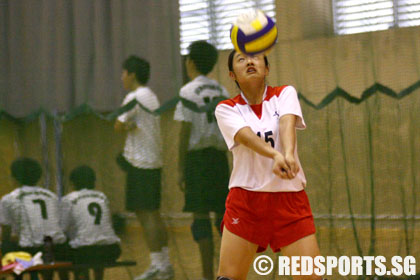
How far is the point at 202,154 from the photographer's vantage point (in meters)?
4.80

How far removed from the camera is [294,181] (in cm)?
271

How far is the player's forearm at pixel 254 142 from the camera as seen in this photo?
2.52 meters

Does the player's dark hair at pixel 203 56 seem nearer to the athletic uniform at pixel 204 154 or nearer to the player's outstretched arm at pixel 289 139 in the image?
the athletic uniform at pixel 204 154

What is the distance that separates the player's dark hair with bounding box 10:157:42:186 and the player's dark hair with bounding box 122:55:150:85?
1.30 metres

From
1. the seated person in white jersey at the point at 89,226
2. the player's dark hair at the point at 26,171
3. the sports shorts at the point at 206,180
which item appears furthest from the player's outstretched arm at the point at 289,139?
the player's dark hair at the point at 26,171

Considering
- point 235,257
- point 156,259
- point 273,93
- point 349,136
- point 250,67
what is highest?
point 250,67

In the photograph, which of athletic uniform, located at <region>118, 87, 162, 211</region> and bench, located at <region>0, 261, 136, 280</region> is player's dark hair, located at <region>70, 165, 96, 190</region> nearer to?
athletic uniform, located at <region>118, 87, 162, 211</region>

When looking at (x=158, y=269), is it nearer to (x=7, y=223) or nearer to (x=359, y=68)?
(x=7, y=223)

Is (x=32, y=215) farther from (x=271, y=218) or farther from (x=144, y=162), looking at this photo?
(x=271, y=218)

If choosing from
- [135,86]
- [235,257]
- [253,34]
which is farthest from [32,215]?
[253,34]

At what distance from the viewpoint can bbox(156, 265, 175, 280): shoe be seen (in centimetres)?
483

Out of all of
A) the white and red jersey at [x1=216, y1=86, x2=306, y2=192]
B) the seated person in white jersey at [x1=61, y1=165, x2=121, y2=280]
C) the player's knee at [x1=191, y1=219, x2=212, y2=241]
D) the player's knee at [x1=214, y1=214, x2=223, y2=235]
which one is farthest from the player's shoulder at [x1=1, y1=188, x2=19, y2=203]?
the white and red jersey at [x1=216, y1=86, x2=306, y2=192]

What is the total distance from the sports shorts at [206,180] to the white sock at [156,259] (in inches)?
18.6

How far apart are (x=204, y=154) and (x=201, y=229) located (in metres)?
0.63
